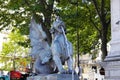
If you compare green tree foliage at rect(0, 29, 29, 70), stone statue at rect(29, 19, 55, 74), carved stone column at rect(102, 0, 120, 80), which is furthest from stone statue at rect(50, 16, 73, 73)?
green tree foliage at rect(0, 29, 29, 70)

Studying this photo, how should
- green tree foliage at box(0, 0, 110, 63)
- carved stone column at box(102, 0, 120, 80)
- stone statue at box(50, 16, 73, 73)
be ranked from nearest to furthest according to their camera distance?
stone statue at box(50, 16, 73, 73), carved stone column at box(102, 0, 120, 80), green tree foliage at box(0, 0, 110, 63)

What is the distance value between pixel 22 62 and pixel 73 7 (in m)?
31.6

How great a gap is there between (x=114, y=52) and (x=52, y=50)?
617 centimetres

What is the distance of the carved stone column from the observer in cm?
1957

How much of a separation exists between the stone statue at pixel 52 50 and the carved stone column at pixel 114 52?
4.91 meters

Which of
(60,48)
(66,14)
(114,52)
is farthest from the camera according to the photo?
(66,14)

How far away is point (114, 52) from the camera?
20297 millimetres

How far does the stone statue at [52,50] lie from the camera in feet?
48.0

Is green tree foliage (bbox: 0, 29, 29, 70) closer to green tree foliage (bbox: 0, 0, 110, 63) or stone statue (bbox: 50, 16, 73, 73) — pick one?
green tree foliage (bbox: 0, 0, 110, 63)

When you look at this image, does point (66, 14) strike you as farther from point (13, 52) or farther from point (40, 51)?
point (13, 52)

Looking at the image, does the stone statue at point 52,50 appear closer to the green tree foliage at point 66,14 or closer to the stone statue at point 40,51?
the stone statue at point 40,51

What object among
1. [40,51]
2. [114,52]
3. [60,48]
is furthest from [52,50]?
[114,52]

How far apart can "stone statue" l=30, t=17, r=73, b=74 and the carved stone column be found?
4.91m

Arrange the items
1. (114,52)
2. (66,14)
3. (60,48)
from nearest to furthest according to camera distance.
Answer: (60,48) → (114,52) → (66,14)
